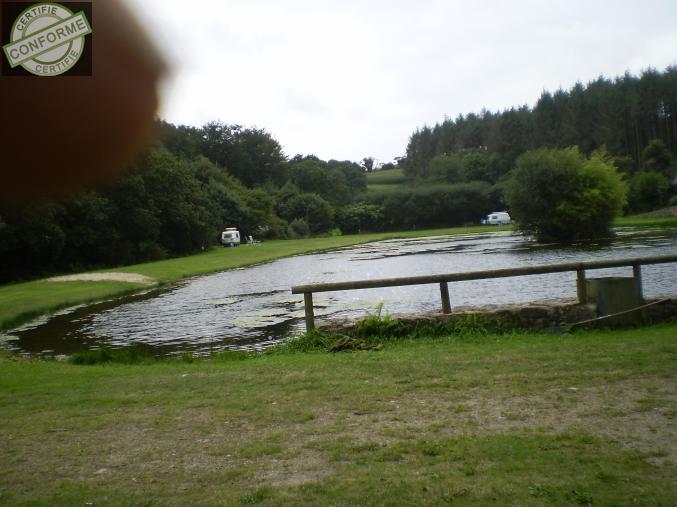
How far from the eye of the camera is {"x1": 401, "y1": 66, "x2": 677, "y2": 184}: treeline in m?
100

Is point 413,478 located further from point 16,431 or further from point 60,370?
point 60,370

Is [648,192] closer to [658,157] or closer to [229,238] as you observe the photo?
[658,157]

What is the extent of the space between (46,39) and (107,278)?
3109cm

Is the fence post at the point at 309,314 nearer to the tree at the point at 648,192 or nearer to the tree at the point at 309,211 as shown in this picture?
the tree at the point at 648,192

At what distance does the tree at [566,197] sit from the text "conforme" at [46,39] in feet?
161

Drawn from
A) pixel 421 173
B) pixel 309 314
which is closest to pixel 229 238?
pixel 309 314

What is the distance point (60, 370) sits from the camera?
951 centimetres

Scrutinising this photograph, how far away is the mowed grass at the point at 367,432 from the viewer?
363 cm

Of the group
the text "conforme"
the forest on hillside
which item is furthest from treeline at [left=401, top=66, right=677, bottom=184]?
the text "conforme"

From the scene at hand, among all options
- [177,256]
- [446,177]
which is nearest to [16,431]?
[177,256]

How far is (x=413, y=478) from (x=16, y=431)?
13.5 feet

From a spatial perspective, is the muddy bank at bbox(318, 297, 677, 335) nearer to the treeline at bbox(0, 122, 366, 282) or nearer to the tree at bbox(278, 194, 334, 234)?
the treeline at bbox(0, 122, 366, 282)

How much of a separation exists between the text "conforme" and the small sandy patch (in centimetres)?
2925

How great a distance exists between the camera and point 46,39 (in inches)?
109
